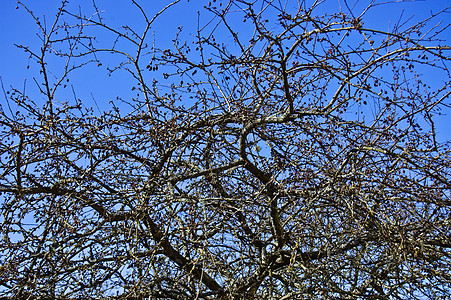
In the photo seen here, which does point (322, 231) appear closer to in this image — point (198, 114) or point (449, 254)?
point (449, 254)

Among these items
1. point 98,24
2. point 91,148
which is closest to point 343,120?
point 91,148

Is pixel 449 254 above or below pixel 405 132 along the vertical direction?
below

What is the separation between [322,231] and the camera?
489 centimetres

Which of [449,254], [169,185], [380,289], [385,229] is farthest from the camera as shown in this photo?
[380,289]

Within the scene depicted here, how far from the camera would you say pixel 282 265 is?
4.91m

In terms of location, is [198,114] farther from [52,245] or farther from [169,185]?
[52,245]

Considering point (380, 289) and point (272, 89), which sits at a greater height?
point (272, 89)

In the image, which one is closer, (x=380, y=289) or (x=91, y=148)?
(x=91, y=148)

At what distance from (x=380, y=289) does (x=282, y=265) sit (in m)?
1.08

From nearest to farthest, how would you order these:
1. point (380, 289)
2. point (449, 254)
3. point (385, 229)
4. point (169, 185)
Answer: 1. point (385, 229)
2. point (449, 254)
3. point (169, 185)
4. point (380, 289)

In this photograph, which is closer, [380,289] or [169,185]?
[169,185]

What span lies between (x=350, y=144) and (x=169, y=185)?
1797 millimetres

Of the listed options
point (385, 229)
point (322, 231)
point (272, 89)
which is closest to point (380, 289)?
point (322, 231)

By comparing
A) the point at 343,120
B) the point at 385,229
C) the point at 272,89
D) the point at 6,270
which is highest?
the point at 272,89
